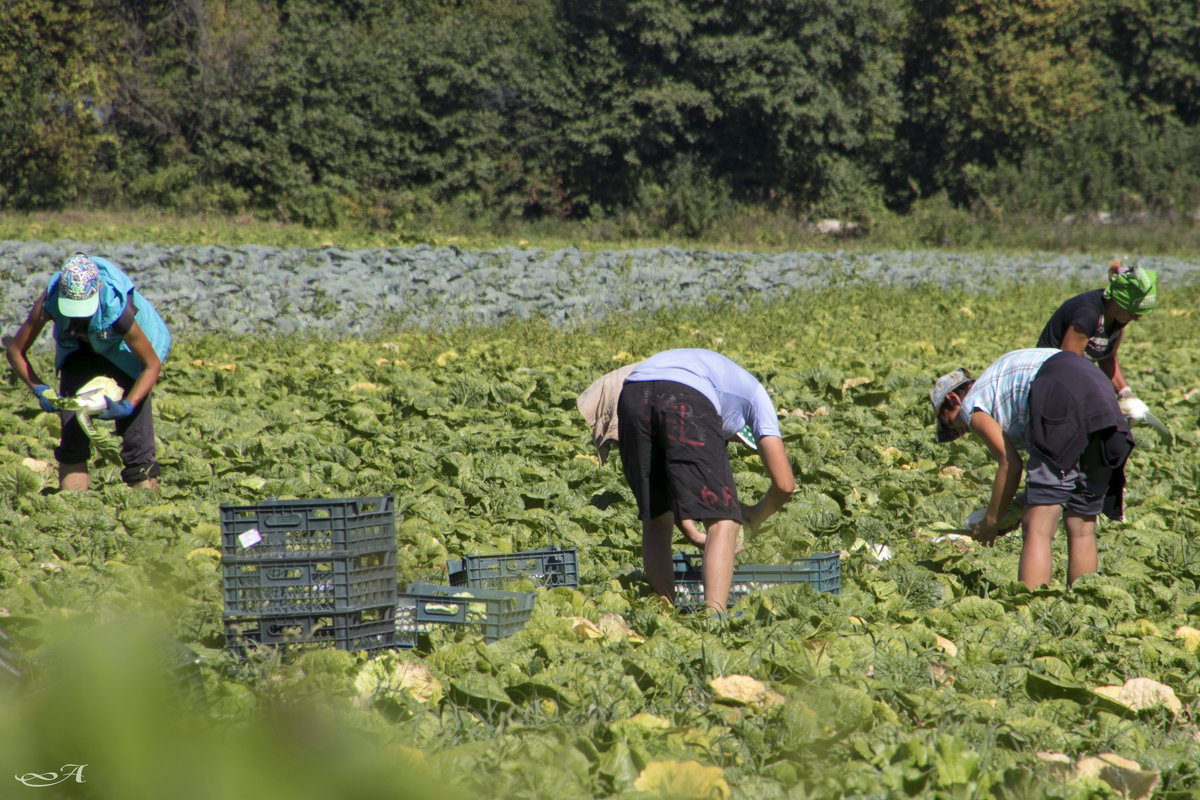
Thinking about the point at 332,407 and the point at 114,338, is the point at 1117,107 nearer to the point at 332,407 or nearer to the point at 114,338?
the point at 332,407

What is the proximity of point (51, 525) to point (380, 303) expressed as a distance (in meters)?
8.27

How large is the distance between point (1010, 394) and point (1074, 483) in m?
0.48

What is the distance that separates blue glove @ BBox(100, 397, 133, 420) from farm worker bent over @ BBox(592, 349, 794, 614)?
253 centimetres

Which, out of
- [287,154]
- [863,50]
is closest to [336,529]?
[287,154]

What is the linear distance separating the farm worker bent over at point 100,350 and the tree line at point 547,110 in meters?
22.4

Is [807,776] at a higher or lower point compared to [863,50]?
lower

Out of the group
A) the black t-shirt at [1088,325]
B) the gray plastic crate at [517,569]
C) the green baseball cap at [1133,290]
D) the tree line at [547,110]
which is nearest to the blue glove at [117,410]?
the gray plastic crate at [517,569]

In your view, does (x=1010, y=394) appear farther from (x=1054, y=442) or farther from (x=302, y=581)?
(x=302, y=581)

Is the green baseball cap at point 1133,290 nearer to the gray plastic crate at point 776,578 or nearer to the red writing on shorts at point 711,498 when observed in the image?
the gray plastic crate at point 776,578

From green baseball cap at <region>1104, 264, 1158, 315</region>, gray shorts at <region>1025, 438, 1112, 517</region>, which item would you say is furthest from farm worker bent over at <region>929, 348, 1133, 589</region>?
green baseball cap at <region>1104, 264, 1158, 315</region>

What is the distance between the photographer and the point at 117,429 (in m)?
6.07

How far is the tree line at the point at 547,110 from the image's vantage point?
2797 centimetres

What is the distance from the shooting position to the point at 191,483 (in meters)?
6.63

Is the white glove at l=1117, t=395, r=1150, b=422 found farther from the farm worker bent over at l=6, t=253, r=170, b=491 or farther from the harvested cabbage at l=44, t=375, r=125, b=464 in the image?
the harvested cabbage at l=44, t=375, r=125, b=464
